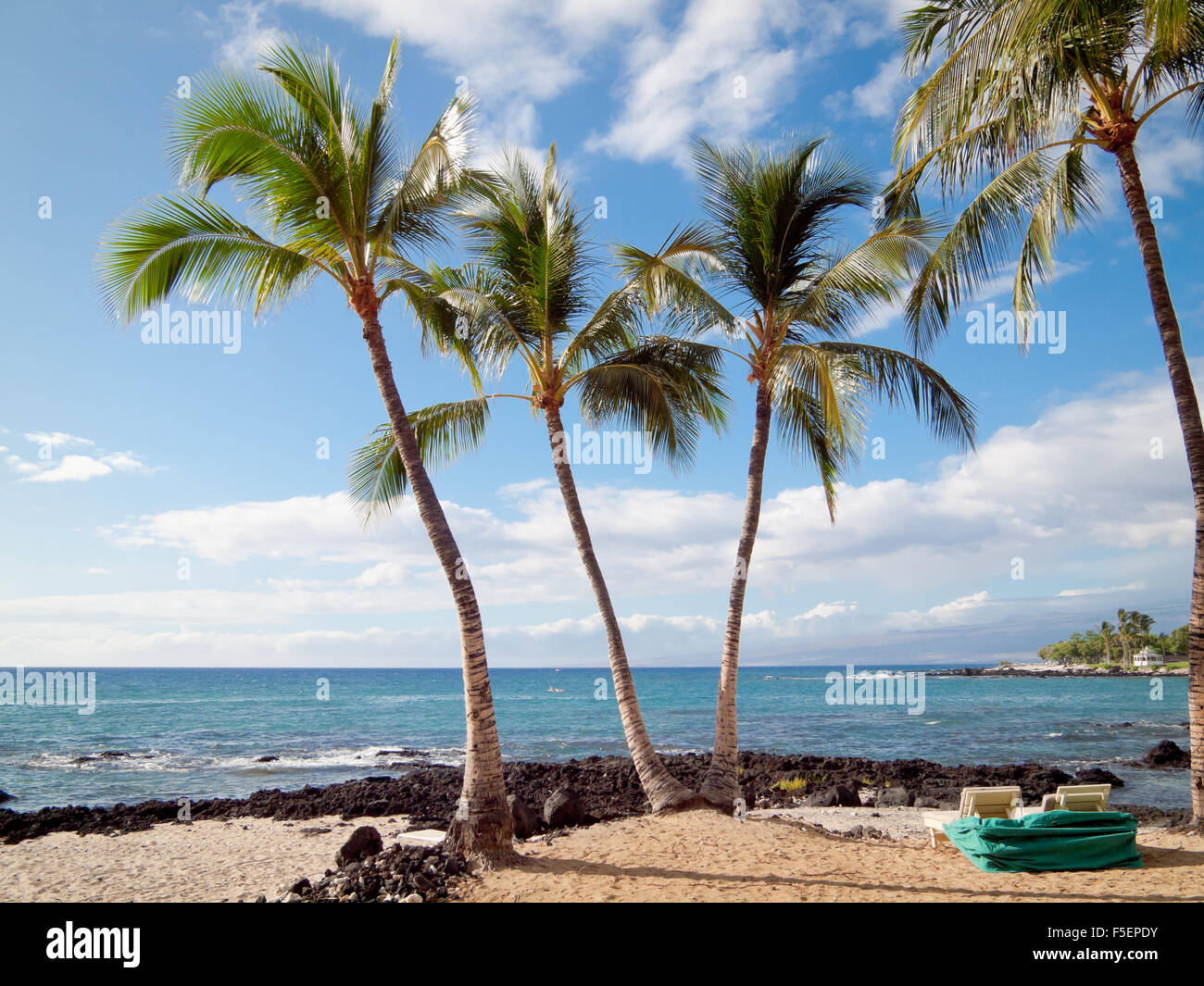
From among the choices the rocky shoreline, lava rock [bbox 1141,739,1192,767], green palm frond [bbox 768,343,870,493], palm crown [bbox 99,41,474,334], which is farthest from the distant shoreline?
palm crown [bbox 99,41,474,334]

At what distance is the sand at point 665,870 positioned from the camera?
7.39 m

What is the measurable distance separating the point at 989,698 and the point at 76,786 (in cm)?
6106

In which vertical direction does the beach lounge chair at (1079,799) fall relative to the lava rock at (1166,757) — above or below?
above

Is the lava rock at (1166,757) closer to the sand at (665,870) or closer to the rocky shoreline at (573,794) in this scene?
the rocky shoreline at (573,794)

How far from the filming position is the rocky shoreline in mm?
14195

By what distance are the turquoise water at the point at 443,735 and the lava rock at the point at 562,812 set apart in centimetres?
912

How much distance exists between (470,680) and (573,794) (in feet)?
17.1

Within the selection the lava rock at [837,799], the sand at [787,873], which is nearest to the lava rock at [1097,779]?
the lava rock at [837,799]

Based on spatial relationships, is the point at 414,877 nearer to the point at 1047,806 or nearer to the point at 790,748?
the point at 1047,806

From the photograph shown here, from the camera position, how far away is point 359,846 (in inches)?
400

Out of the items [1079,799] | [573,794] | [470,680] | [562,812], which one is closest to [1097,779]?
[1079,799]

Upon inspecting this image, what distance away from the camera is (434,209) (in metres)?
10.3
